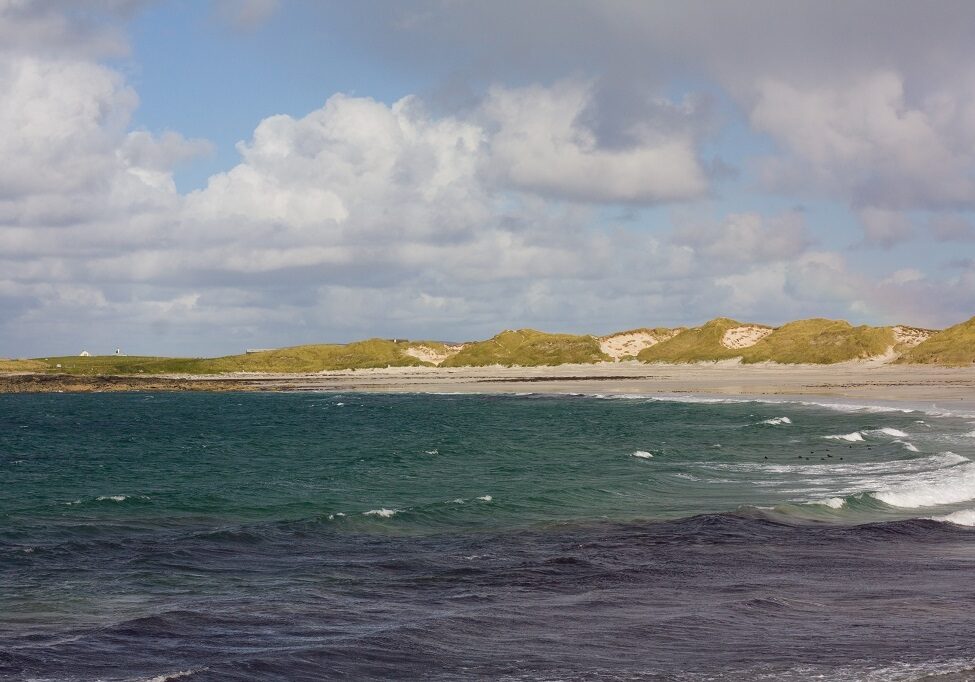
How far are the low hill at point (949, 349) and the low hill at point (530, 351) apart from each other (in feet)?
193

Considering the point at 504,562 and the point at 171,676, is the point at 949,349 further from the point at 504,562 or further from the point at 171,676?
the point at 171,676

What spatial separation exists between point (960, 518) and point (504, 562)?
11738mm

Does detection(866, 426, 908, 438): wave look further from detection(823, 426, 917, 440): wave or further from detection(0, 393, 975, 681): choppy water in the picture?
detection(0, 393, 975, 681): choppy water

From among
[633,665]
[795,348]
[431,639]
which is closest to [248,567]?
[431,639]

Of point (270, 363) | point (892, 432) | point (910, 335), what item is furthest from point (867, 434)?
point (270, 363)

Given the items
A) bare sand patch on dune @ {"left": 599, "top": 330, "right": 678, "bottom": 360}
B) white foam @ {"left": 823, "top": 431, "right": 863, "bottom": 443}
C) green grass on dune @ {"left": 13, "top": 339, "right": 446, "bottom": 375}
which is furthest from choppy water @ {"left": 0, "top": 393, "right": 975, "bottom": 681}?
green grass on dune @ {"left": 13, "top": 339, "right": 446, "bottom": 375}

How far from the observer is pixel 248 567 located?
20.4 meters

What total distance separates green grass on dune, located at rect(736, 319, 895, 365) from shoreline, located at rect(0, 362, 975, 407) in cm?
184

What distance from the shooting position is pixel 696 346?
145m

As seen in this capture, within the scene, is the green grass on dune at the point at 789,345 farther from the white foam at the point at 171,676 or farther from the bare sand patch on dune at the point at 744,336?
the white foam at the point at 171,676

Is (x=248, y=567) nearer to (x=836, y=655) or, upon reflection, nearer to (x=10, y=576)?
(x=10, y=576)

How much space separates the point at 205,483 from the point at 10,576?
17.1 m

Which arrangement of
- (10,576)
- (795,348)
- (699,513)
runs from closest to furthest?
(10,576), (699,513), (795,348)

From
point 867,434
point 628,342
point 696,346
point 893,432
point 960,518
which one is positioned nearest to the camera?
point 960,518
